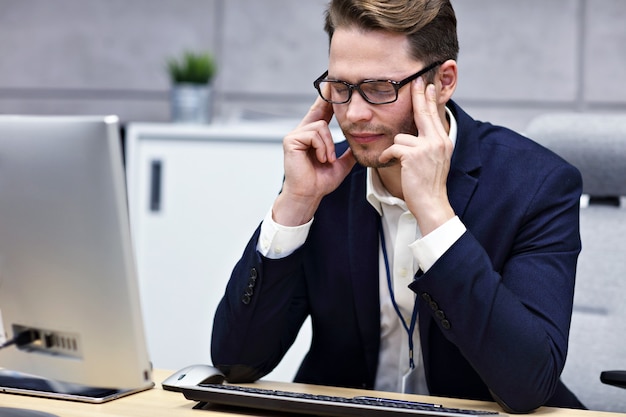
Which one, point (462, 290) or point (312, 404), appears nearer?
point (312, 404)

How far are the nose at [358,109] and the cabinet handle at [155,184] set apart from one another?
5.00 ft

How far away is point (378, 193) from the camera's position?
1561 millimetres

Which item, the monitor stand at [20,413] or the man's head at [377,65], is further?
the man's head at [377,65]

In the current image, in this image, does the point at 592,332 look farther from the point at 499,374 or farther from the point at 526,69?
the point at 526,69

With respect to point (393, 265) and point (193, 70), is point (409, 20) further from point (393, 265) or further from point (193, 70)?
point (193, 70)

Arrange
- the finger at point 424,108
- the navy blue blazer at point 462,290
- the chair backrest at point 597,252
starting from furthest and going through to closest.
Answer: the chair backrest at point 597,252, the finger at point 424,108, the navy blue blazer at point 462,290

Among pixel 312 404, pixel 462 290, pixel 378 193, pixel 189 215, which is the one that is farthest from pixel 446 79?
pixel 189 215

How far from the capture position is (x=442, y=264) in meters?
1.24

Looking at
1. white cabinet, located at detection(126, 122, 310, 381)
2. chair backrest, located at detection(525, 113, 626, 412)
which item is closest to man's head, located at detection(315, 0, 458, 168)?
chair backrest, located at detection(525, 113, 626, 412)

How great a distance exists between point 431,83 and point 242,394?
67 centimetres

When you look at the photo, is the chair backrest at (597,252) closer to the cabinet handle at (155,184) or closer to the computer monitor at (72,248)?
the computer monitor at (72,248)

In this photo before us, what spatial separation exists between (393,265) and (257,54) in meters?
1.77

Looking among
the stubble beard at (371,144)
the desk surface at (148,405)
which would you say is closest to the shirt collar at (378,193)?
the stubble beard at (371,144)

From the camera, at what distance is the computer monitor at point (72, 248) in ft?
3.26
